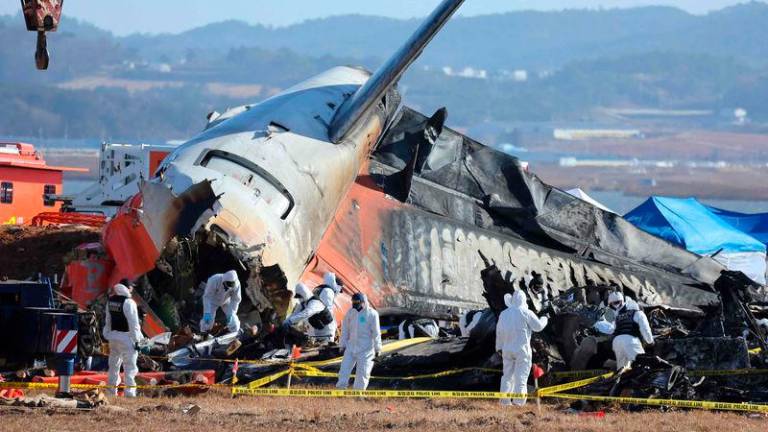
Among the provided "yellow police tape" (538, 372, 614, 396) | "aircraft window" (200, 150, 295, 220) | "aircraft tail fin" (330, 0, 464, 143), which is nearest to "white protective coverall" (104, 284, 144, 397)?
"yellow police tape" (538, 372, 614, 396)

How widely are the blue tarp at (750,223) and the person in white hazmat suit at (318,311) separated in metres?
24.0

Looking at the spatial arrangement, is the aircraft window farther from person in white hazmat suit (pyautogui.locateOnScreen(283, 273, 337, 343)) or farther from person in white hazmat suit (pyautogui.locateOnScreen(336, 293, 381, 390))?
person in white hazmat suit (pyautogui.locateOnScreen(336, 293, 381, 390))

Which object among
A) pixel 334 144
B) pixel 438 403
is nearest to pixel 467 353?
pixel 438 403

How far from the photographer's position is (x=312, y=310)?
26.5 m

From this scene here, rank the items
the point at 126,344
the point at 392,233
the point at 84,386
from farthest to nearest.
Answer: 1. the point at 392,233
2. the point at 126,344
3. the point at 84,386

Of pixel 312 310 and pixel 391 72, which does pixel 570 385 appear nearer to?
pixel 312 310

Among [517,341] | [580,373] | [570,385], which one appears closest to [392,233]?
[580,373]

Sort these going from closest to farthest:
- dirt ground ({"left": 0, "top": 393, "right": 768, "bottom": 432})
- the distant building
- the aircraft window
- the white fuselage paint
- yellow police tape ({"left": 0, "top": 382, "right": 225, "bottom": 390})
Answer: dirt ground ({"left": 0, "top": 393, "right": 768, "bottom": 432}) < yellow police tape ({"left": 0, "top": 382, "right": 225, "bottom": 390}) < the white fuselage paint < the aircraft window < the distant building

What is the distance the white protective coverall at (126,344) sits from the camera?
22500 millimetres

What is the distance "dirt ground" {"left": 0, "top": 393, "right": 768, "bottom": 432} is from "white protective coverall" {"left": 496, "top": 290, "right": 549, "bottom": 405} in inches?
38.6

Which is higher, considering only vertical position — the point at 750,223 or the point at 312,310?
the point at 750,223

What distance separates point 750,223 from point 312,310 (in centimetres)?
2537

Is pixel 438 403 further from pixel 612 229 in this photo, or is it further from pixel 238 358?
pixel 612 229

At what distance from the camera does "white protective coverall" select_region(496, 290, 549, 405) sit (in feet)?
74.5
